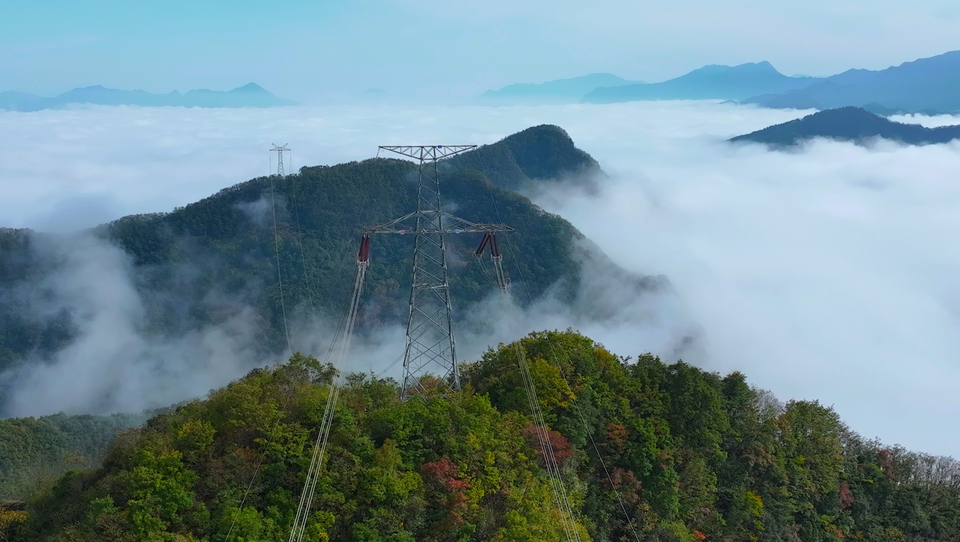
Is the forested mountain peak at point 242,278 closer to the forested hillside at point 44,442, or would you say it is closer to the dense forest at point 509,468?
the forested hillside at point 44,442

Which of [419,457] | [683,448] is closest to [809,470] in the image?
[683,448]

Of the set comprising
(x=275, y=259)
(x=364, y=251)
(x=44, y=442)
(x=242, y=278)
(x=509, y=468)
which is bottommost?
(x=44, y=442)

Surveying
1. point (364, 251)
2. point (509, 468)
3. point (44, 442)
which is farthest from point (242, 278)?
point (509, 468)

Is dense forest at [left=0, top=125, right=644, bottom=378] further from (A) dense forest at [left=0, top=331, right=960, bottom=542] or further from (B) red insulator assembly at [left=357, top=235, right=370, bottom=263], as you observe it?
(B) red insulator assembly at [left=357, top=235, right=370, bottom=263]

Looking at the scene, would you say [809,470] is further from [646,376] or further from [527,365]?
[527,365]

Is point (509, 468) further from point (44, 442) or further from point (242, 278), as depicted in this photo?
point (242, 278)
